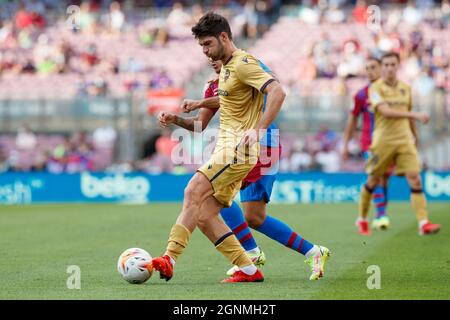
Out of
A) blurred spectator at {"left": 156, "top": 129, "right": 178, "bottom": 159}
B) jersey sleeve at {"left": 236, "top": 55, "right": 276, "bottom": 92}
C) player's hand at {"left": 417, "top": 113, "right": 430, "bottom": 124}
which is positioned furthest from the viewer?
blurred spectator at {"left": 156, "top": 129, "right": 178, "bottom": 159}

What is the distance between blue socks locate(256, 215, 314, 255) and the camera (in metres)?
9.28

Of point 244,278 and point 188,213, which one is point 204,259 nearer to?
point 244,278

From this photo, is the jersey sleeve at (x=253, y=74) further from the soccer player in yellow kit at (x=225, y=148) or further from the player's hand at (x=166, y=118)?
the player's hand at (x=166, y=118)

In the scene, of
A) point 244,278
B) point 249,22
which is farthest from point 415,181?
point 249,22

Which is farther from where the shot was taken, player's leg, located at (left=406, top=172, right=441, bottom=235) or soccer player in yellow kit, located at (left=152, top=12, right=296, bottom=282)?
player's leg, located at (left=406, top=172, right=441, bottom=235)

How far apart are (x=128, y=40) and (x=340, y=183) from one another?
11513mm

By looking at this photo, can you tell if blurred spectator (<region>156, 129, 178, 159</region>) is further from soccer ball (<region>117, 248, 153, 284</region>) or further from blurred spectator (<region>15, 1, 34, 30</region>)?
soccer ball (<region>117, 248, 153, 284</region>)

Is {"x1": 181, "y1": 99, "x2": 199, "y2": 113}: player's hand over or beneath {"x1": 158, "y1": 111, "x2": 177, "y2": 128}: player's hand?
over

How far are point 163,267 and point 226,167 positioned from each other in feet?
3.16

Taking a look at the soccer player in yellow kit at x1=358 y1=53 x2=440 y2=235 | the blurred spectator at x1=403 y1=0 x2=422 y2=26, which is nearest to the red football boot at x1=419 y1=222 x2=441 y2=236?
the soccer player in yellow kit at x1=358 y1=53 x2=440 y2=235

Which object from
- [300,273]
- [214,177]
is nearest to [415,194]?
[300,273]

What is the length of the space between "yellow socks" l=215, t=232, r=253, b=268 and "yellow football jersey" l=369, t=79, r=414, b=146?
19.3ft

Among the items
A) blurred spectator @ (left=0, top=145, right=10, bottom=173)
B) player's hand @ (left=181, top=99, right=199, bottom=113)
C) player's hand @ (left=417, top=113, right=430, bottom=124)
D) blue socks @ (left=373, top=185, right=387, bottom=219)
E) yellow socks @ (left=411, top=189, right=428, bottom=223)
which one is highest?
player's hand @ (left=181, top=99, right=199, bottom=113)
